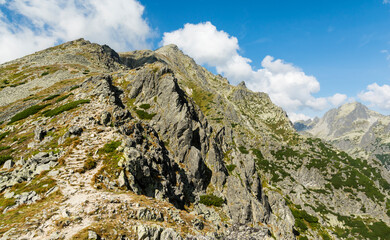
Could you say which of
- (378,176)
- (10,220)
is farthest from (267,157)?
(10,220)

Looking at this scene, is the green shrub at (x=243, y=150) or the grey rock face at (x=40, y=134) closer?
the grey rock face at (x=40, y=134)

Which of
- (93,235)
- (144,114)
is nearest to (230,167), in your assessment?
(144,114)

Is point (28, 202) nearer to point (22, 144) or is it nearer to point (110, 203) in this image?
point (110, 203)

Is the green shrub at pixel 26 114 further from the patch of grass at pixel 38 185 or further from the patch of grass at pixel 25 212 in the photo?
the patch of grass at pixel 25 212

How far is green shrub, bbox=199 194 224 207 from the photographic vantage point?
46.1 m

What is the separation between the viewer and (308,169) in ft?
528

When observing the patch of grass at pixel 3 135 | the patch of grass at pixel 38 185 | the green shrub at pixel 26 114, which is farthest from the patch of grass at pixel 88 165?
the green shrub at pixel 26 114

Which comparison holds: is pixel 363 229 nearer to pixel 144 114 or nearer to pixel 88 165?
pixel 144 114

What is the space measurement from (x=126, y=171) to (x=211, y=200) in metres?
32.5

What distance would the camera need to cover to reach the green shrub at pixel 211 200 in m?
46.1

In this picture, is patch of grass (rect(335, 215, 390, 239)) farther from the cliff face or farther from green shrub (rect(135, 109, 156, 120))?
green shrub (rect(135, 109, 156, 120))

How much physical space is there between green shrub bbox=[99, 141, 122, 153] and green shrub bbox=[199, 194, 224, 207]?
92.9 ft

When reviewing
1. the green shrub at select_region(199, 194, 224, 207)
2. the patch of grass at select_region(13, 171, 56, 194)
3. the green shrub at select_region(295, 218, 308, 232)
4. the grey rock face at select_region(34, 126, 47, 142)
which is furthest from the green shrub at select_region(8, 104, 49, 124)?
the green shrub at select_region(295, 218, 308, 232)

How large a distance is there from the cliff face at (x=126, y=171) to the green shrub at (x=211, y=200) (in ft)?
1.26
